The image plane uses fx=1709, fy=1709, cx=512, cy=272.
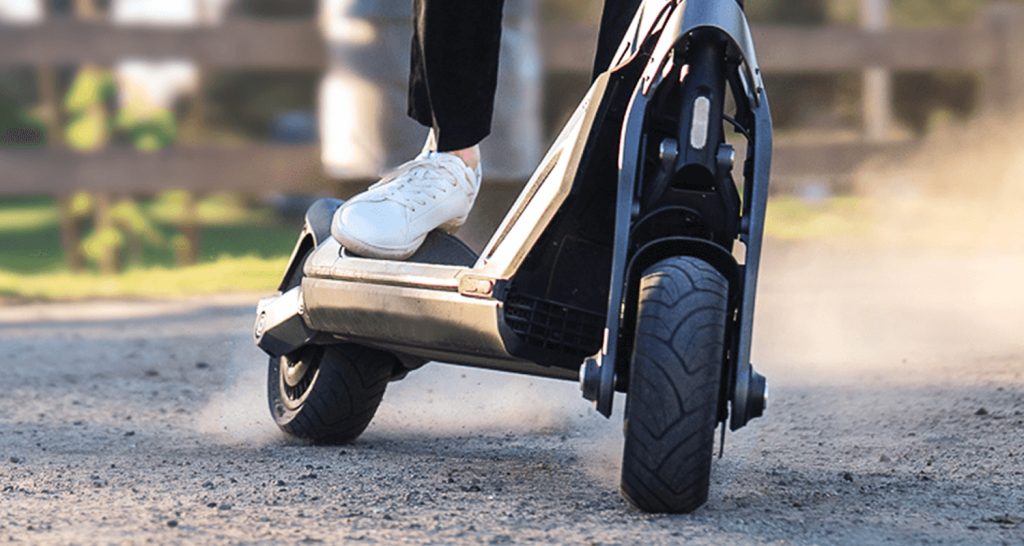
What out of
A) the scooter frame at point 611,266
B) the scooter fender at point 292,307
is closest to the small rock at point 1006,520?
the scooter frame at point 611,266

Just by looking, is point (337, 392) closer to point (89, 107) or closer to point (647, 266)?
point (647, 266)

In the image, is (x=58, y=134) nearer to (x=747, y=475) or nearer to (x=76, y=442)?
(x=76, y=442)

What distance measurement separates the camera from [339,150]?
6.61m

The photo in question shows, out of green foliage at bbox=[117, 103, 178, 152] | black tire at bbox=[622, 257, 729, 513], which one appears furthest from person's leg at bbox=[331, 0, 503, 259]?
green foliage at bbox=[117, 103, 178, 152]

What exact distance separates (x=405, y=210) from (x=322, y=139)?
4605 millimetres

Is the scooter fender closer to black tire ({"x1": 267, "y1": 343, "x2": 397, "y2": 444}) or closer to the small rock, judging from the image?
black tire ({"x1": 267, "y1": 343, "x2": 397, "y2": 444})

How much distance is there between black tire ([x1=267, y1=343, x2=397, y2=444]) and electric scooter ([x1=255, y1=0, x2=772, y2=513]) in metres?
0.27

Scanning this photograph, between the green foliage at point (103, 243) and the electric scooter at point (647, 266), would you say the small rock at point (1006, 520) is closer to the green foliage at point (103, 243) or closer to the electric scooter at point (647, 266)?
the electric scooter at point (647, 266)

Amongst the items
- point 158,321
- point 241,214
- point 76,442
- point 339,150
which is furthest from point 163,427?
point 241,214

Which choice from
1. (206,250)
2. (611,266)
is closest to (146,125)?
(206,250)

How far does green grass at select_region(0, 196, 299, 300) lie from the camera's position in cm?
594

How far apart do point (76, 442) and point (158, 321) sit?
2.23 m

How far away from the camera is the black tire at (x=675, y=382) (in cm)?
182

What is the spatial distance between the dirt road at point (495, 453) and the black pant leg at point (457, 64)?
48cm
